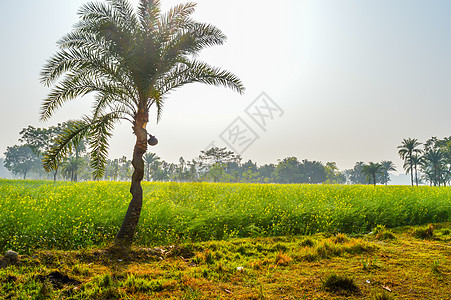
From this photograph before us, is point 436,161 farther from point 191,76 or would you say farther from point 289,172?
point 191,76

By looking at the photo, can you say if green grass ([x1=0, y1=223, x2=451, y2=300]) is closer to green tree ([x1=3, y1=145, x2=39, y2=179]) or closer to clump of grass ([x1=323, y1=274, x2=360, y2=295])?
clump of grass ([x1=323, y1=274, x2=360, y2=295])

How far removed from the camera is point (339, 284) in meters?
4.43

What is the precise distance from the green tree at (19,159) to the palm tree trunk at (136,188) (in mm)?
85985

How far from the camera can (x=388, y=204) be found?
12.3 meters

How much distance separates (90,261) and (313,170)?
293 ft

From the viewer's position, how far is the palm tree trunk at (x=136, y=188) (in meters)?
7.04

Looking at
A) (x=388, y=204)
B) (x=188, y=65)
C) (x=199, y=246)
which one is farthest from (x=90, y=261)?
(x=388, y=204)

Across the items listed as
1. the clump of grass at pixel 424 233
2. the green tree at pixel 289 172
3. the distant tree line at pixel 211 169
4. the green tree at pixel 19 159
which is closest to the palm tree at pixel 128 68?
the clump of grass at pixel 424 233

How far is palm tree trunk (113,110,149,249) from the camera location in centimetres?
704

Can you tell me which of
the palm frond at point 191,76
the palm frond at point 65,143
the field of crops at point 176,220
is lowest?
the field of crops at point 176,220

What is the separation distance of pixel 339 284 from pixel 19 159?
96788 millimetres

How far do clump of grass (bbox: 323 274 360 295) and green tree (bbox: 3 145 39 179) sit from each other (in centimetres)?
9098


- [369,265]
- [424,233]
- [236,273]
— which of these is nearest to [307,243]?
[369,265]

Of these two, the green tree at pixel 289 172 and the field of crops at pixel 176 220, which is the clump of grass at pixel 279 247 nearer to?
the field of crops at pixel 176 220
